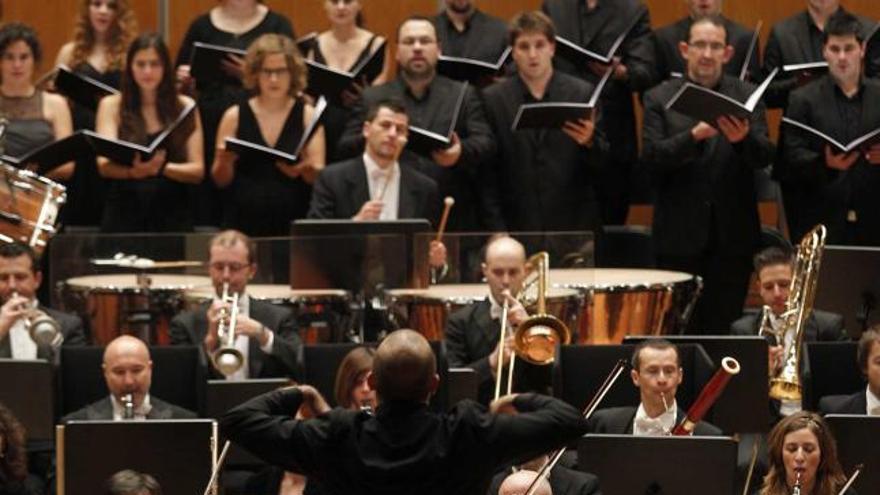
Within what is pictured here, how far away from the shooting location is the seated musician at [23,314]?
22.7 feet

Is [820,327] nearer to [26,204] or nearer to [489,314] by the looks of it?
[489,314]

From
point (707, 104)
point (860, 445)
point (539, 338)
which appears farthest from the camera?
point (707, 104)

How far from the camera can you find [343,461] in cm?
446

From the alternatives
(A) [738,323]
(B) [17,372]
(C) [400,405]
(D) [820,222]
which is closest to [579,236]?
(A) [738,323]

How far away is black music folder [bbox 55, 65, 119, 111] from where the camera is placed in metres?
8.04

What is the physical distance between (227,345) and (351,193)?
1.16 meters

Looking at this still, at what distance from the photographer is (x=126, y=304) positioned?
24.1 feet

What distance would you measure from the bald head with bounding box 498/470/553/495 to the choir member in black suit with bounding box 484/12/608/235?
2798 mm

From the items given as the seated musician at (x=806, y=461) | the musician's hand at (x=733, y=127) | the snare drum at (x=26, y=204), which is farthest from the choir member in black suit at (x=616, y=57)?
the seated musician at (x=806, y=461)

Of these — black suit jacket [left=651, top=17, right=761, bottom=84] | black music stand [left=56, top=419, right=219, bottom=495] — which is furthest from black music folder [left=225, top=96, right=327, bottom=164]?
black music stand [left=56, top=419, right=219, bottom=495]

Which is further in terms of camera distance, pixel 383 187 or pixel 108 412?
pixel 383 187

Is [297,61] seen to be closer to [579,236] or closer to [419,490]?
[579,236]

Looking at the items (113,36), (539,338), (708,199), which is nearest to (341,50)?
(113,36)

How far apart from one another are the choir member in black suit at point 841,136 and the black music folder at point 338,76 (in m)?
1.56
